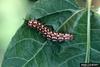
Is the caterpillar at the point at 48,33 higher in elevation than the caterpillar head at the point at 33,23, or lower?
lower

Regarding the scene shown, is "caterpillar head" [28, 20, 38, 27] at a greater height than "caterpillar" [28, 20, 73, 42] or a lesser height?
greater

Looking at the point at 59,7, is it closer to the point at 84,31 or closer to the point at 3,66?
the point at 84,31

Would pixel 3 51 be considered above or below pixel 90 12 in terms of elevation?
below

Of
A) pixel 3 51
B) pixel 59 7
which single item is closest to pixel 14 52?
pixel 3 51
